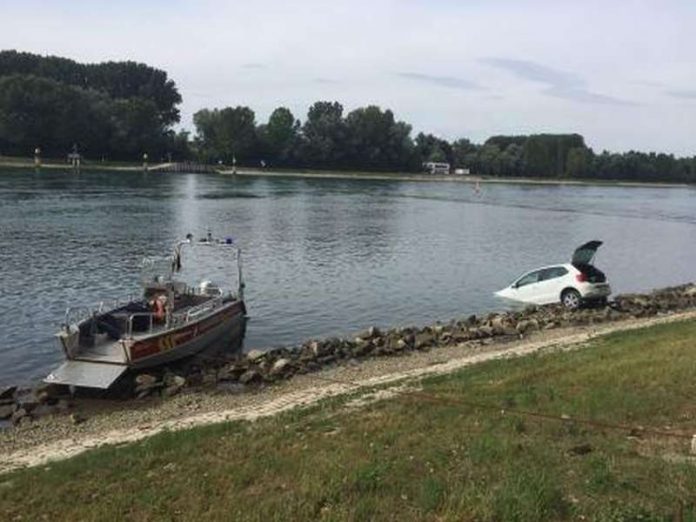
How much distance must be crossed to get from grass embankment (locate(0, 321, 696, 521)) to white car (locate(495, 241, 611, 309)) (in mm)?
19931

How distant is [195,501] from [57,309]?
27053mm

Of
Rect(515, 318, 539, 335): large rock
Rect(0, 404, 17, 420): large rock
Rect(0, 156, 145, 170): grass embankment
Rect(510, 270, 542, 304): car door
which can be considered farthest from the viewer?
Rect(0, 156, 145, 170): grass embankment

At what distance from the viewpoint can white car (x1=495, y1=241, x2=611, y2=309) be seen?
3603cm

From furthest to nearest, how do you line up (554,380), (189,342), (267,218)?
(267,218), (189,342), (554,380)

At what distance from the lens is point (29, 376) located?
26.0 metres

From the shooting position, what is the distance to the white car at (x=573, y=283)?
36031mm

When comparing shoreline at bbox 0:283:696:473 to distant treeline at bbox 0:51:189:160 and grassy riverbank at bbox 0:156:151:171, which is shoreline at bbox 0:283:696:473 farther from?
distant treeline at bbox 0:51:189:160

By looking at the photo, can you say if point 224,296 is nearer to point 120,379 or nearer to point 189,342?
point 189,342

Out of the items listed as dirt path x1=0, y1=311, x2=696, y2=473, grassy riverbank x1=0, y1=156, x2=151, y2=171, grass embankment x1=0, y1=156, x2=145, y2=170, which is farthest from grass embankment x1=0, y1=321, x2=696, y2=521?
grass embankment x1=0, y1=156, x2=145, y2=170

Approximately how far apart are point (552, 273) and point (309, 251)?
24.1 metres

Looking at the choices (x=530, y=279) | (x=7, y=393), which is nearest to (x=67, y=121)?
(x=530, y=279)

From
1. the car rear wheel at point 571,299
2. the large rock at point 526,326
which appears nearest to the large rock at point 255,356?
the large rock at point 526,326

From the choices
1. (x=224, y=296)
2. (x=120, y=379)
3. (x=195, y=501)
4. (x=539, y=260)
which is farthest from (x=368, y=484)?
(x=539, y=260)

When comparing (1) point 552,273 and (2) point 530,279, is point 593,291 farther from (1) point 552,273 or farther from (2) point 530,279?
(2) point 530,279
